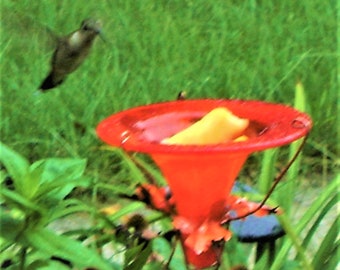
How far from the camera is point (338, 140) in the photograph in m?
2.19

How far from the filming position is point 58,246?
89cm

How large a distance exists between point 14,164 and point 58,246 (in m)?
0.13

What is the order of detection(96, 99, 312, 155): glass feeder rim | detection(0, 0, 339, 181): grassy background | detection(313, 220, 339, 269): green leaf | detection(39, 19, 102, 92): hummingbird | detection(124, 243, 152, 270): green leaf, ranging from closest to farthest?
detection(96, 99, 312, 155): glass feeder rim
detection(124, 243, 152, 270): green leaf
detection(313, 220, 339, 269): green leaf
detection(39, 19, 102, 92): hummingbird
detection(0, 0, 339, 181): grassy background

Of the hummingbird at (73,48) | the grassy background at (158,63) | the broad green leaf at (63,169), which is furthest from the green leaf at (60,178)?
the grassy background at (158,63)

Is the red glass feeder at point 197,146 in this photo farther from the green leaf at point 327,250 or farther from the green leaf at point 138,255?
the green leaf at point 327,250

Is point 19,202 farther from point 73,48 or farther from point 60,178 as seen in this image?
point 73,48

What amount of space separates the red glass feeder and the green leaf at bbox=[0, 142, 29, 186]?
93 millimetres

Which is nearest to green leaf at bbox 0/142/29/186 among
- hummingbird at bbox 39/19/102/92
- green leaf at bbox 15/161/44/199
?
green leaf at bbox 15/161/44/199

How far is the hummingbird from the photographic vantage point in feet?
6.46

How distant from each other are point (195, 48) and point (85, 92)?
41 cm

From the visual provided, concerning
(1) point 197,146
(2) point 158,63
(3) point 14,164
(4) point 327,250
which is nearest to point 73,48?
(2) point 158,63

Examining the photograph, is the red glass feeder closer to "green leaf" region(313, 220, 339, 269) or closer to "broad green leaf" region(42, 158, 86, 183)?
"broad green leaf" region(42, 158, 86, 183)

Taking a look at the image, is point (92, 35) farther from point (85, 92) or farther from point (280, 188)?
point (280, 188)

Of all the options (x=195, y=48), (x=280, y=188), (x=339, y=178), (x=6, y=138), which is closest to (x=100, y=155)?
(x=6, y=138)
